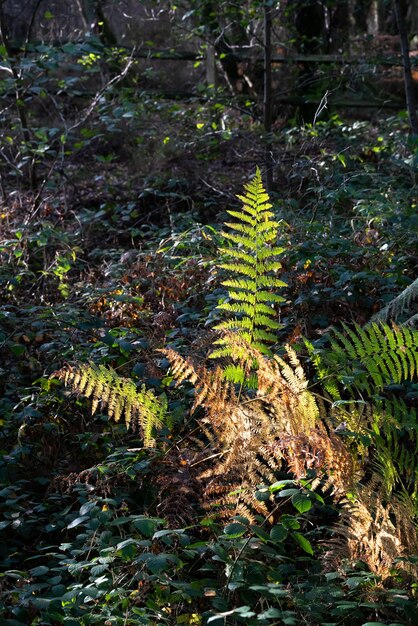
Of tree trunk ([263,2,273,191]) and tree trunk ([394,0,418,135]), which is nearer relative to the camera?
tree trunk ([263,2,273,191])

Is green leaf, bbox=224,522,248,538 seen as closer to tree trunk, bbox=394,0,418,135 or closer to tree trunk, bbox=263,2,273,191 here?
tree trunk, bbox=263,2,273,191

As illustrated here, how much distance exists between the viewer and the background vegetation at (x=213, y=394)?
2406mm

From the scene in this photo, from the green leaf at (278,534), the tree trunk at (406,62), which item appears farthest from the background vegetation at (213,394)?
the tree trunk at (406,62)

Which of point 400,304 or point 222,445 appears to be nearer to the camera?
point 222,445

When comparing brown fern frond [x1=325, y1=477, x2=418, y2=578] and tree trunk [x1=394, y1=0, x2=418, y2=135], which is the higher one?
tree trunk [x1=394, y1=0, x2=418, y2=135]

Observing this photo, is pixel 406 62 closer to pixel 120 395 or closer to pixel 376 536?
pixel 120 395

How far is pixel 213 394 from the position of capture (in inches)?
109

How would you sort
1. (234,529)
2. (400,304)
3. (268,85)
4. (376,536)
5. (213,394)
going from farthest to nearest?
(268,85)
(400,304)
(213,394)
(376,536)
(234,529)

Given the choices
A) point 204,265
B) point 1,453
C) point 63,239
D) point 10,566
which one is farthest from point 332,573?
point 63,239

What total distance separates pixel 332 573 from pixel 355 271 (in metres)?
2.40

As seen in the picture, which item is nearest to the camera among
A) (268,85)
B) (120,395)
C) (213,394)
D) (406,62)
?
(213,394)

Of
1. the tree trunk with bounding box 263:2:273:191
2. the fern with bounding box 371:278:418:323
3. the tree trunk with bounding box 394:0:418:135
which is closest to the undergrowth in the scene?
the fern with bounding box 371:278:418:323

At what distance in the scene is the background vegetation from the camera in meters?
2.41

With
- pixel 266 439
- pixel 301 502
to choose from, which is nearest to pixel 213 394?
pixel 266 439
